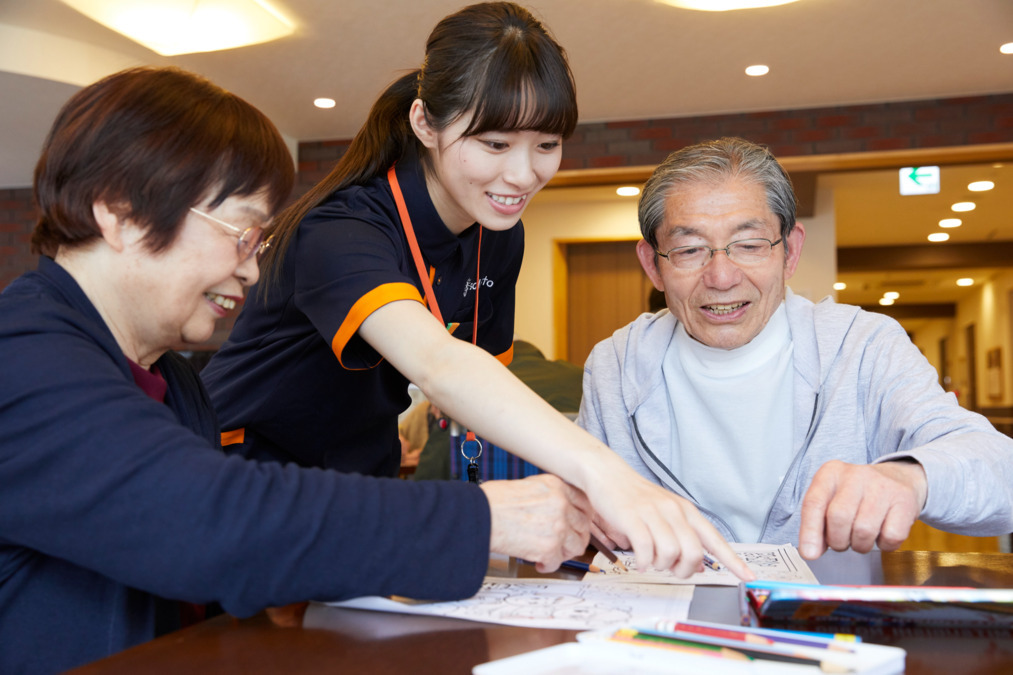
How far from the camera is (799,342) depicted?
156cm

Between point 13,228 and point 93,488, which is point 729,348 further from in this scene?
point 13,228

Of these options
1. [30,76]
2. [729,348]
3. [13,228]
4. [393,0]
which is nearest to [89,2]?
[30,76]

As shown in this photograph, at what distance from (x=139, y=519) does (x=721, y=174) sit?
3.86 feet

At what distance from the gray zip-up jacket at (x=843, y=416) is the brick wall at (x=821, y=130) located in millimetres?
5186

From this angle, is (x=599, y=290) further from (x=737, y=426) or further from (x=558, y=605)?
(x=558, y=605)

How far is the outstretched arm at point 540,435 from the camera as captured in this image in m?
0.82

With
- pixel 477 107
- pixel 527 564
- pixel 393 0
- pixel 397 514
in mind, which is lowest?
pixel 527 564

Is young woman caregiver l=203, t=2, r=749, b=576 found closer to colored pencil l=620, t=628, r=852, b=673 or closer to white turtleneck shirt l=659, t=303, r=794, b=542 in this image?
colored pencil l=620, t=628, r=852, b=673

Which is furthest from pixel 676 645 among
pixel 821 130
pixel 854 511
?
pixel 821 130

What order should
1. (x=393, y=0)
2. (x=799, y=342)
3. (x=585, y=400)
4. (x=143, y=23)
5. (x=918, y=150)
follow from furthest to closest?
(x=918, y=150) < (x=143, y=23) < (x=393, y=0) < (x=585, y=400) < (x=799, y=342)

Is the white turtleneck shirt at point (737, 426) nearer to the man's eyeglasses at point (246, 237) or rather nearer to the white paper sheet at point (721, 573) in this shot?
the white paper sheet at point (721, 573)

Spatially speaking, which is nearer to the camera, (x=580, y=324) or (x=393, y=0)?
(x=393, y=0)

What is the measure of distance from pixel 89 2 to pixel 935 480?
5.36m

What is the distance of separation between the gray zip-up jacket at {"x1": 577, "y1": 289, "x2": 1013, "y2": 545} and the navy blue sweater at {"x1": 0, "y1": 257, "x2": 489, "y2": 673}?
63 cm
